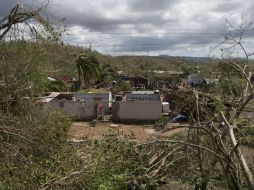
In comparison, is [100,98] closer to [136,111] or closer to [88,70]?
[136,111]

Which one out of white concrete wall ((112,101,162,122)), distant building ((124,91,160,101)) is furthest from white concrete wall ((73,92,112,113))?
distant building ((124,91,160,101))

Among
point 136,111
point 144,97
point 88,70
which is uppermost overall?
point 88,70

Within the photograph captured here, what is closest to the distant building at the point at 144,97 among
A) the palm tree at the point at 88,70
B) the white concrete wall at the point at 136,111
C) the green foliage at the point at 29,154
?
the white concrete wall at the point at 136,111

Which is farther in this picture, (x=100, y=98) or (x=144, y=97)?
(x=144, y=97)

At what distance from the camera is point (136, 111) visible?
939 inches

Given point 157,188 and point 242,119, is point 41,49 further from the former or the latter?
point 242,119

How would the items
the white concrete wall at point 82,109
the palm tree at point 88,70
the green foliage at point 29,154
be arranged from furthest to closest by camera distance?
1. the palm tree at point 88,70
2. the white concrete wall at point 82,109
3. the green foliage at point 29,154

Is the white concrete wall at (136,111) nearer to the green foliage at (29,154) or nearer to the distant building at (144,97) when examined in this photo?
the distant building at (144,97)

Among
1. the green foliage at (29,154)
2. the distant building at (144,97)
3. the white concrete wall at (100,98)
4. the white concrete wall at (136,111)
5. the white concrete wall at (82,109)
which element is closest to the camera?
the green foliage at (29,154)

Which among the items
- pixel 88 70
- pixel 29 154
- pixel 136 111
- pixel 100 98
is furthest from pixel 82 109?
pixel 29 154

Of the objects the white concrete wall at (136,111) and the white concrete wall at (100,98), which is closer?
the white concrete wall at (136,111)

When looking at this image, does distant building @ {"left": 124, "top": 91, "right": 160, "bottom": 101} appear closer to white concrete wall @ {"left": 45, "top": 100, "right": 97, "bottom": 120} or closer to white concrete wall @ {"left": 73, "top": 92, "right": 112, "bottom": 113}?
white concrete wall @ {"left": 73, "top": 92, "right": 112, "bottom": 113}

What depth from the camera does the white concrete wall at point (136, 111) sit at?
78.0ft

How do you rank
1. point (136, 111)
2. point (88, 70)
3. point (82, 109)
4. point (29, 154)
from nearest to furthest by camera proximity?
1. point (29, 154)
2. point (136, 111)
3. point (82, 109)
4. point (88, 70)
